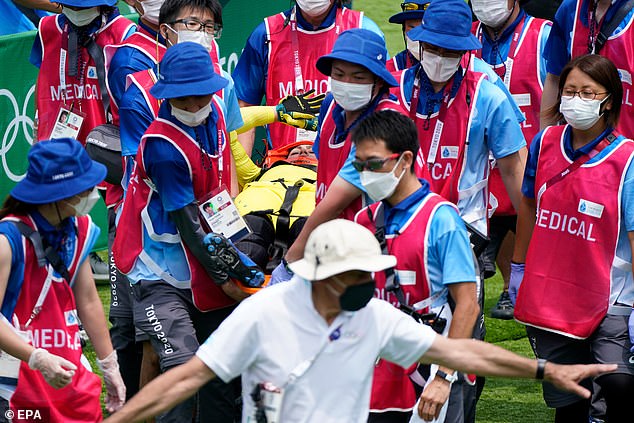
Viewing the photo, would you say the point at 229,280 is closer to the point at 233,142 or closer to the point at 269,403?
the point at 233,142

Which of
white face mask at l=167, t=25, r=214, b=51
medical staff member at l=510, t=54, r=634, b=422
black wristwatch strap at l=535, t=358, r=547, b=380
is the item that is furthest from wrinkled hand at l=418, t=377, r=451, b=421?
white face mask at l=167, t=25, r=214, b=51

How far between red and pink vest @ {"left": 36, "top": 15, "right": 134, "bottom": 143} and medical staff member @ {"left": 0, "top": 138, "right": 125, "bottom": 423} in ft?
8.80

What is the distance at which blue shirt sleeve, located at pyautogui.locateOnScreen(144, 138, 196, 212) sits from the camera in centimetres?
679

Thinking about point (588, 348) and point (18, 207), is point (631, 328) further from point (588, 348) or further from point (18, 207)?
point (18, 207)

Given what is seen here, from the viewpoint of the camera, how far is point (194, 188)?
22.8ft

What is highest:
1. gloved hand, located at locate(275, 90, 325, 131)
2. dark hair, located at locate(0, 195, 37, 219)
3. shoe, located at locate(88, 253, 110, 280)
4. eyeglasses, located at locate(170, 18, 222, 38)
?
eyeglasses, located at locate(170, 18, 222, 38)

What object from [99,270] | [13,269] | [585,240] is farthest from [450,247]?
[99,270]

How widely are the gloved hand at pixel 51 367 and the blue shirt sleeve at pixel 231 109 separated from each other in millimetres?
2384

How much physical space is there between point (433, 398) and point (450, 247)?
2.15 ft

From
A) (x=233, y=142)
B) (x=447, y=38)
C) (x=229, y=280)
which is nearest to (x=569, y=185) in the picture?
(x=447, y=38)

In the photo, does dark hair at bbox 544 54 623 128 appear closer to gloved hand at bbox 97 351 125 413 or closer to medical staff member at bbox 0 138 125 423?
medical staff member at bbox 0 138 125 423

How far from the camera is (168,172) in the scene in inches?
267

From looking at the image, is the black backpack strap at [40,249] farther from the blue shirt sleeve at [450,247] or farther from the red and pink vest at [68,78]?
the red and pink vest at [68,78]

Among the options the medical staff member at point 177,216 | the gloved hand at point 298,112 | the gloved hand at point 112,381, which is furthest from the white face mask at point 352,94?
the gloved hand at point 112,381
